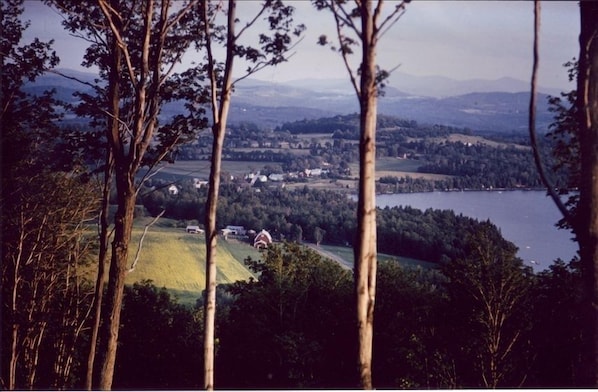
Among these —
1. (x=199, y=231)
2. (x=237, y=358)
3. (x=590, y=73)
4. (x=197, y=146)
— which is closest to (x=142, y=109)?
(x=197, y=146)

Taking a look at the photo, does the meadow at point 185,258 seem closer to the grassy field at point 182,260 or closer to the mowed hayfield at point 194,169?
the grassy field at point 182,260

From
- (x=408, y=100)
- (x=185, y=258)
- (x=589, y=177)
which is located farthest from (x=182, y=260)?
(x=589, y=177)

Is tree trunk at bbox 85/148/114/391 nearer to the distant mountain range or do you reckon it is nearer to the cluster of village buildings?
the distant mountain range

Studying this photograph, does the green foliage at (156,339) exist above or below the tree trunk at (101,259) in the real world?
below

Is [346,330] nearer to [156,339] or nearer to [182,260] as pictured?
[182,260]

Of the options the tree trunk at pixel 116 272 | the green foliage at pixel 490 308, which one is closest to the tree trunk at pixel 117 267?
the tree trunk at pixel 116 272
